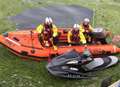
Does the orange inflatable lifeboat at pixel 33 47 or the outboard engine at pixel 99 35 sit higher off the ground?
the outboard engine at pixel 99 35

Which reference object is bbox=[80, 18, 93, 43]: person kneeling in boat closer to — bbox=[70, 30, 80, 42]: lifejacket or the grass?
bbox=[70, 30, 80, 42]: lifejacket

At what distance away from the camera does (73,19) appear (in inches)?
882

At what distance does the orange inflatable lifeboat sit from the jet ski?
3.62 feet

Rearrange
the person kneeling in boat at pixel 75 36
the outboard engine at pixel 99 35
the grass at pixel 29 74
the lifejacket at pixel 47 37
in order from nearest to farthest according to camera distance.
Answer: the grass at pixel 29 74
the lifejacket at pixel 47 37
the person kneeling in boat at pixel 75 36
the outboard engine at pixel 99 35

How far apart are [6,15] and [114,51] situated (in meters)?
7.60

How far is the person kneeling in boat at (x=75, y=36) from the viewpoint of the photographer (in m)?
17.5

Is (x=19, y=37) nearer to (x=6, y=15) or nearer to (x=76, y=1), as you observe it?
(x=6, y=15)

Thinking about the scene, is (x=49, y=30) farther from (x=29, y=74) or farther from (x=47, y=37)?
(x=29, y=74)

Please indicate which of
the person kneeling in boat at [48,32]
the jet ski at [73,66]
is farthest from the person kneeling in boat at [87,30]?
the jet ski at [73,66]

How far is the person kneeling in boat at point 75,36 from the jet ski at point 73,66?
1472mm

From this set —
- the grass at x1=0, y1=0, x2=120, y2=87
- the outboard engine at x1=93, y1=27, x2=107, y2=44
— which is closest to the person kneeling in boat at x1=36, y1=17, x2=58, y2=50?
the grass at x1=0, y1=0, x2=120, y2=87

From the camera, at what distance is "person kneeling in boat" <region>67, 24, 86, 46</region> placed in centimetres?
1745

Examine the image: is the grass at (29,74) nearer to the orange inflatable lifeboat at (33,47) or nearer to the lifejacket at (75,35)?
the orange inflatable lifeboat at (33,47)

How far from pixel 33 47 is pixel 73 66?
7.83 ft
